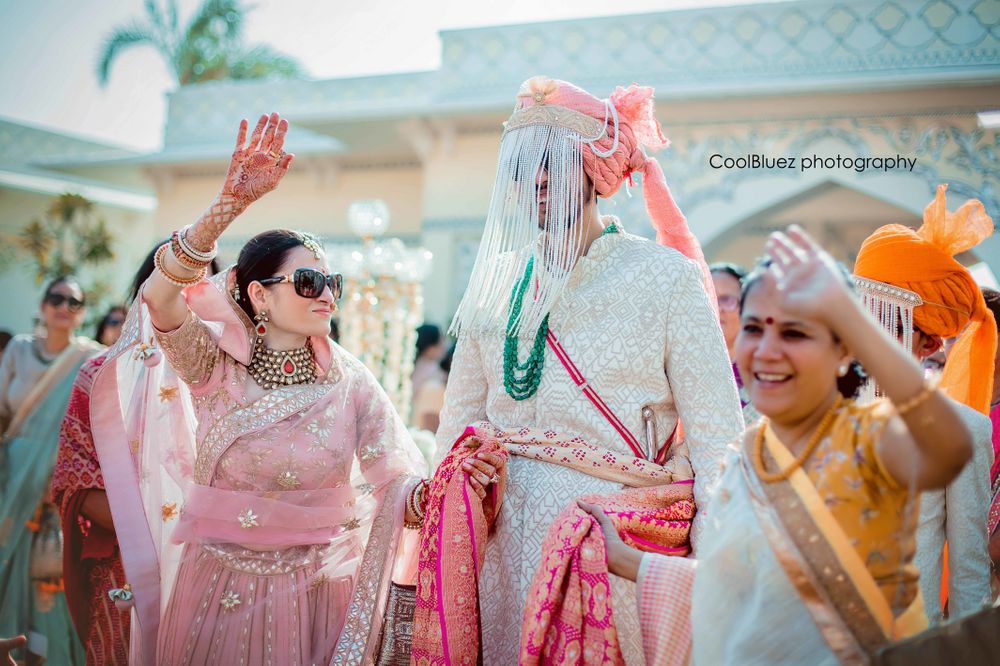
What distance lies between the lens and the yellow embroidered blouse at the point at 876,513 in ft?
5.04

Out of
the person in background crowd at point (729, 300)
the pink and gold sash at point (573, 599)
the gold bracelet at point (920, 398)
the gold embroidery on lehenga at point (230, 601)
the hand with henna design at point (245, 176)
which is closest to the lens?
the gold bracelet at point (920, 398)

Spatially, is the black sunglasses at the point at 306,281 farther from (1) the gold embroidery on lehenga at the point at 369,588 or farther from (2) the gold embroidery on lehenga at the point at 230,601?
(2) the gold embroidery on lehenga at the point at 230,601

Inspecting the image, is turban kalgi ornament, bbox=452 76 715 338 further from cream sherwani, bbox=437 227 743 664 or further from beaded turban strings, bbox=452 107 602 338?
cream sherwani, bbox=437 227 743 664

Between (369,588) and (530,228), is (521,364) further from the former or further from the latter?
(369,588)

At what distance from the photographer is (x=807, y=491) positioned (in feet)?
5.19

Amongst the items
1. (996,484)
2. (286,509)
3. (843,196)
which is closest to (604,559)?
(286,509)

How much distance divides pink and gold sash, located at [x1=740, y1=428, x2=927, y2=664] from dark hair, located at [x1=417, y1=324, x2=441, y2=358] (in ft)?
21.5

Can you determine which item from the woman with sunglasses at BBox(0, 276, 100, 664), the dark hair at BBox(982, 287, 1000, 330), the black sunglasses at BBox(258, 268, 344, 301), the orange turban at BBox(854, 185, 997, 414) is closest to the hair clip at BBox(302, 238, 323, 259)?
the black sunglasses at BBox(258, 268, 344, 301)

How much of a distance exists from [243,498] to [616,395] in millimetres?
1156

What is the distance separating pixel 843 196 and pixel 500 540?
8.42 m

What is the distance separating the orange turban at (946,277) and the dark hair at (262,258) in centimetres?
182

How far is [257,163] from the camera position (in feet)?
8.39

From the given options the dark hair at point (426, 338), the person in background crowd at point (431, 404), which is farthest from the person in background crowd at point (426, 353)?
the person in background crowd at point (431, 404)

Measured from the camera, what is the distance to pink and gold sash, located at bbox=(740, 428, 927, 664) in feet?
4.99
